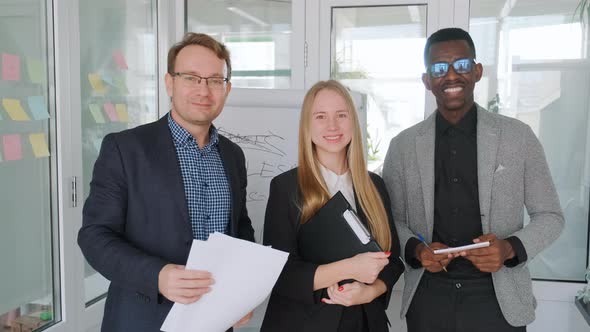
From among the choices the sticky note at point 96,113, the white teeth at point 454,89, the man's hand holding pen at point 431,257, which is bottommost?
the man's hand holding pen at point 431,257

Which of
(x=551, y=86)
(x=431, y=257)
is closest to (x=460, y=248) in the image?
(x=431, y=257)

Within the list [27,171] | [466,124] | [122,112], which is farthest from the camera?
[122,112]

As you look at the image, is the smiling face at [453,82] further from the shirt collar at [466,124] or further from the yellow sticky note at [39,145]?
the yellow sticky note at [39,145]

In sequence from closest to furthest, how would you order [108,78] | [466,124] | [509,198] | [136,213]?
1. [136,213]
2. [509,198]
3. [466,124]
4. [108,78]

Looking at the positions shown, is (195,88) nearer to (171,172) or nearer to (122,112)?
(171,172)

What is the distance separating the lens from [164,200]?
4.86ft

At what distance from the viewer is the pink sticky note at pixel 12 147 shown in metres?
2.02

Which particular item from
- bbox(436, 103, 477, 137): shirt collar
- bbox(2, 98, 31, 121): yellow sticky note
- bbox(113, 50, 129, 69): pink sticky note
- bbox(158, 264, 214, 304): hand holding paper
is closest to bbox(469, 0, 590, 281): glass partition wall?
bbox(436, 103, 477, 137): shirt collar

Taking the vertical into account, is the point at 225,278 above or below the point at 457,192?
below

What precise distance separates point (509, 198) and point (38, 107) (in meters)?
2.02

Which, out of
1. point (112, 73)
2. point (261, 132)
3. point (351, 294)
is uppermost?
point (112, 73)

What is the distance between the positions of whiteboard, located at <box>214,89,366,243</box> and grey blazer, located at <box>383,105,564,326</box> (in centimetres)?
85

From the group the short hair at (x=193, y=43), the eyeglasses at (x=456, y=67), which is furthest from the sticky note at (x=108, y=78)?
the eyeglasses at (x=456, y=67)

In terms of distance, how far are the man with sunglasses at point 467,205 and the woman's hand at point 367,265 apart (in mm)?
319
